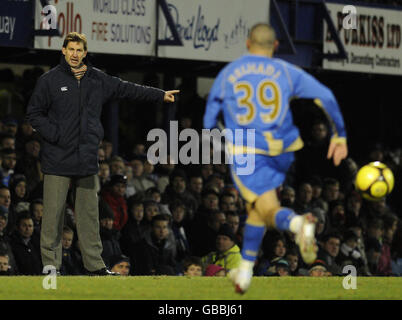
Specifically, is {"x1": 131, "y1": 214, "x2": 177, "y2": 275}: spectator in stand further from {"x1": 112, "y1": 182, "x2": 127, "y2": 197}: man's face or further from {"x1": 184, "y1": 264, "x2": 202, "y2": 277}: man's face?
{"x1": 112, "y1": 182, "x2": 127, "y2": 197}: man's face

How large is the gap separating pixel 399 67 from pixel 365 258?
14.1ft

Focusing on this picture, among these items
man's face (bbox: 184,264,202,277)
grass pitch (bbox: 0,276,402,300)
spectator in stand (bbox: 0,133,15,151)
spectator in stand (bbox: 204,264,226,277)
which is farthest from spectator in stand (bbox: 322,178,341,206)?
grass pitch (bbox: 0,276,402,300)

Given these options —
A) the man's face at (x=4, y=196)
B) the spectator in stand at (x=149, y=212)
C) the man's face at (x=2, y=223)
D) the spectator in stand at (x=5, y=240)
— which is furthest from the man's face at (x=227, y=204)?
the man's face at (x=2, y=223)

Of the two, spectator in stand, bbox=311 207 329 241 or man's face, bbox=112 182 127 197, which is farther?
spectator in stand, bbox=311 207 329 241

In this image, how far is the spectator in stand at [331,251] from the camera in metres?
16.1

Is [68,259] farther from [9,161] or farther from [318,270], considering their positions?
[318,270]

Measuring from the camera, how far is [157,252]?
14406 millimetres

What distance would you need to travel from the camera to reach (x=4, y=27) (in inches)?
607

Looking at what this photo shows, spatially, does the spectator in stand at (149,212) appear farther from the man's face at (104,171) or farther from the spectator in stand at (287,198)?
the spectator in stand at (287,198)

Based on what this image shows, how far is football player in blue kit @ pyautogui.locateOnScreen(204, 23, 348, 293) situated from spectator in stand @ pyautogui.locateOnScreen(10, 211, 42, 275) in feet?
13.7

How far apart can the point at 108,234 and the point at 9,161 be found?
5.09ft

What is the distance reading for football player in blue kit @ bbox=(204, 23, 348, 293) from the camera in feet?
30.6

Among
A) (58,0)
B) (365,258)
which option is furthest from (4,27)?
(365,258)

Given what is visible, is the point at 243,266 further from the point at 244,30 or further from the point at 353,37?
the point at 353,37
